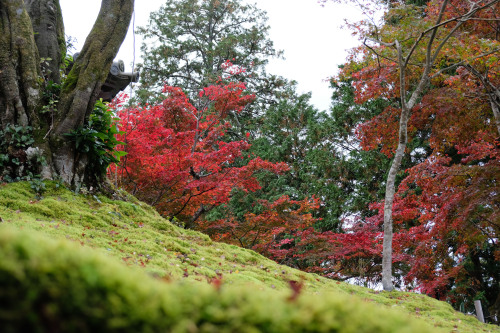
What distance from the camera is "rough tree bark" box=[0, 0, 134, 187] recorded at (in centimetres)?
482

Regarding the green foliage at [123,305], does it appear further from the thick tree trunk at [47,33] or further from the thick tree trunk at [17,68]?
the thick tree trunk at [47,33]

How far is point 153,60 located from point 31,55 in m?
13.7

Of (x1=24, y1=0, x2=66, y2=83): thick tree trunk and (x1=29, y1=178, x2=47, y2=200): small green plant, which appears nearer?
(x1=29, y1=178, x2=47, y2=200): small green plant

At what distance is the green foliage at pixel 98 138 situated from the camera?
16.8 feet

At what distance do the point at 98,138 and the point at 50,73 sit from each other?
124 centimetres

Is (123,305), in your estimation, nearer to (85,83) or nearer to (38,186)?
(38,186)

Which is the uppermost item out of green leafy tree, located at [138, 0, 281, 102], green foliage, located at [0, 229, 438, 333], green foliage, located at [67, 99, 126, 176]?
green leafy tree, located at [138, 0, 281, 102]

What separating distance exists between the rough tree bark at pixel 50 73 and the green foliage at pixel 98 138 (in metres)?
0.10


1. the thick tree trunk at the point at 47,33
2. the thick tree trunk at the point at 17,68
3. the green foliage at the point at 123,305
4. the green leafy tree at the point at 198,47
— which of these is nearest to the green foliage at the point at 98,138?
the thick tree trunk at the point at 17,68

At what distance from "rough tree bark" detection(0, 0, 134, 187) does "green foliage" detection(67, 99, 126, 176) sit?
10 centimetres

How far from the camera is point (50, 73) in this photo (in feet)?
17.9

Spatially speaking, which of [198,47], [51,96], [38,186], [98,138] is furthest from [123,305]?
[198,47]

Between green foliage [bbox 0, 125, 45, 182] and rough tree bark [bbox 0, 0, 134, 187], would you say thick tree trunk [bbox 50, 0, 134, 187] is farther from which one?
green foliage [bbox 0, 125, 45, 182]

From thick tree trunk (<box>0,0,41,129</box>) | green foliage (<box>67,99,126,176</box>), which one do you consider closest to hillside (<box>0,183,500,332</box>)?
green foliage (<box>67,99,126,176</box>)
